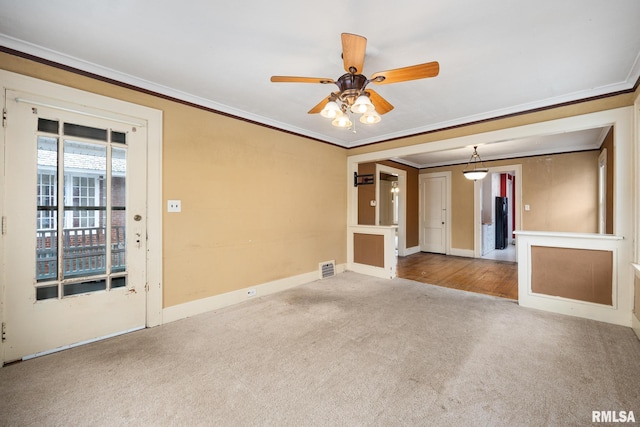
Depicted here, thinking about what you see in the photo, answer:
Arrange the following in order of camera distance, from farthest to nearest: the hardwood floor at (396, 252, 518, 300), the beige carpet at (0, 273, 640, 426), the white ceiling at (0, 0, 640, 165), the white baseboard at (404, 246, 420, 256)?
1. the white baseboard at (404, 246, 420, 256)
2. the hardwood floor at (396, 252, 518, 300)
3. the white ceiling at (0, 0, 640, 165)
4. the beige carpet at (0, 273, 640, 426)

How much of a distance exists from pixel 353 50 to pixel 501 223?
8.57m

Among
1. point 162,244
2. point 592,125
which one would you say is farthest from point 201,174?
point 592,125

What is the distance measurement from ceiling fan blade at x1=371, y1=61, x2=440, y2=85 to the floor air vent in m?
3.33

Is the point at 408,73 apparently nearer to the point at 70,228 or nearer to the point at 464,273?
the point at 70,228

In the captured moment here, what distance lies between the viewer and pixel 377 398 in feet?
5.60

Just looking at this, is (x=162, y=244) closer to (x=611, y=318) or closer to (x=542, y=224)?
(x=611, y=318)

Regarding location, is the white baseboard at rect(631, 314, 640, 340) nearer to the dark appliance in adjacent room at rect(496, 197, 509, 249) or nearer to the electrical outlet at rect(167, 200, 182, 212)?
the electrical outlet at rect(167, 200, 182, 212)

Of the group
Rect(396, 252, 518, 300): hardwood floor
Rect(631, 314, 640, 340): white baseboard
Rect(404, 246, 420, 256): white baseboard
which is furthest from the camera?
Rect(404, 246, 420, 256): white baseboard

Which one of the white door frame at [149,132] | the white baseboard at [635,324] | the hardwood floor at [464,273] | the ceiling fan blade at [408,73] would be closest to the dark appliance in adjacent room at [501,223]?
the hardwood floor at [464,273]

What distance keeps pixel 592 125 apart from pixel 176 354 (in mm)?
4699

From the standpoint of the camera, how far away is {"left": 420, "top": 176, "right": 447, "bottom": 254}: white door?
7.10 meters

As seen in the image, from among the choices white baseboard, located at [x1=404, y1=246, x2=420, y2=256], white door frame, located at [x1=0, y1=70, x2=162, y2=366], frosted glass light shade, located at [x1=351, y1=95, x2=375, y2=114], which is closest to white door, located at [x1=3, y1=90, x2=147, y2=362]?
white door frame, located at [x1=0, y1=70, x2=162, y2=366]

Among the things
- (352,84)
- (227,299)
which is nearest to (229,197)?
(227,299)

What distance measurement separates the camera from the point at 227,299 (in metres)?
3.34
